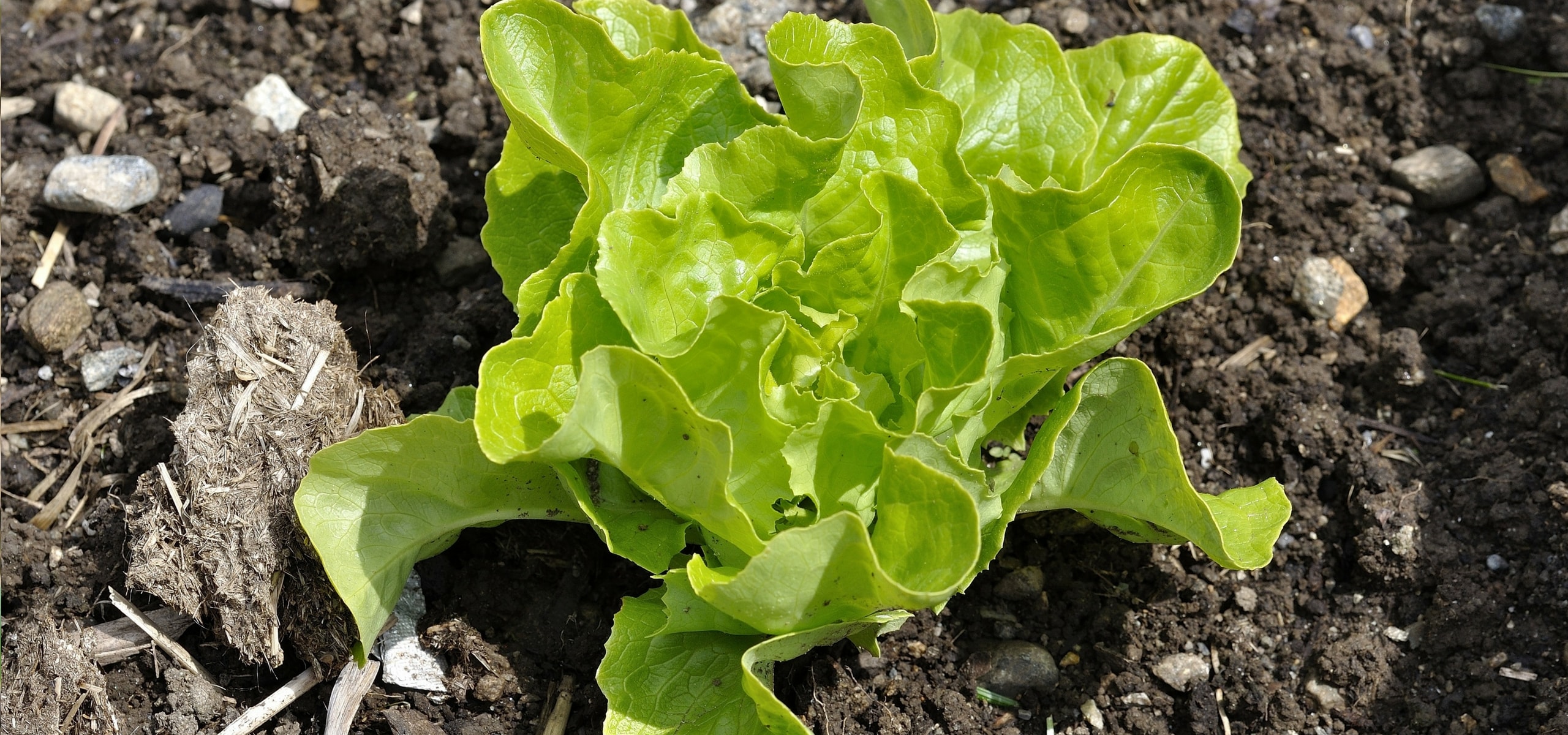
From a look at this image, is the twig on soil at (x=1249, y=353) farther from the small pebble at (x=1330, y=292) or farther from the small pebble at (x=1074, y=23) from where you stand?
the small pebble at (x=1074, y=23)

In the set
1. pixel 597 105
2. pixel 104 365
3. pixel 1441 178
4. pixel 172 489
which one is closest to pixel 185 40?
pixel 104 365

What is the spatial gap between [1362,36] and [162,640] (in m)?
4.20

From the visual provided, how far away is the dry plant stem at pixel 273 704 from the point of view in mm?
2775

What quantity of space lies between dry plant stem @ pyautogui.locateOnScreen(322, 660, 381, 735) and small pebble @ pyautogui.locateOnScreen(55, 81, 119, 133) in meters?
2.20

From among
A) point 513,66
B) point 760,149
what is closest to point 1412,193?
point 760,149

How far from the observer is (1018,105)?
3.06 meters

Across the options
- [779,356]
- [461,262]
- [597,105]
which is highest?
[597,105]

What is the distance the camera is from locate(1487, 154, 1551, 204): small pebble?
3.64m

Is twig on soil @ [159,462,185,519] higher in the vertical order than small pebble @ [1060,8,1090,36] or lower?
lower

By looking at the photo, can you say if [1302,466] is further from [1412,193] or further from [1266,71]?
[1266,71]

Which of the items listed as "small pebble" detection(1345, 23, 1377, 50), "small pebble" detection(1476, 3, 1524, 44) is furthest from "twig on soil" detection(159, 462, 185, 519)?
"small pebble" detection(1476, 3, 1524, 44)

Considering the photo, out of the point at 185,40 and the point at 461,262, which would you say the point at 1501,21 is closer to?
the point at 461,262

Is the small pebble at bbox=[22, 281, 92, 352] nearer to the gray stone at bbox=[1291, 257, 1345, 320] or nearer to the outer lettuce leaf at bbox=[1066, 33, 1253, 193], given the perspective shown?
the outer lettuce leaf at bbox=[1066, 33, 1253, 193]

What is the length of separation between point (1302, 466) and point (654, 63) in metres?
2.12
